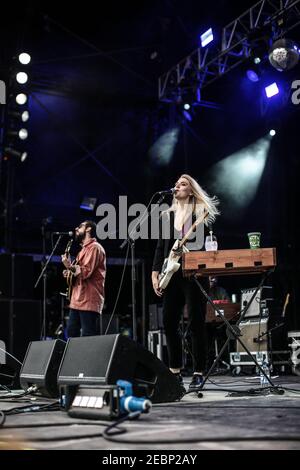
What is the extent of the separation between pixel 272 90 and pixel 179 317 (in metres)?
7.67

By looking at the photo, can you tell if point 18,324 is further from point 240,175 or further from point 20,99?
point 240,175

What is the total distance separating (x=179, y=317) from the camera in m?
4.50

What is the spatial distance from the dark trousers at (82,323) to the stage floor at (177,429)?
214 centimetres

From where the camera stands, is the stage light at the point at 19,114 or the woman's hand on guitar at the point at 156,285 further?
the stage light at the point at 19,114

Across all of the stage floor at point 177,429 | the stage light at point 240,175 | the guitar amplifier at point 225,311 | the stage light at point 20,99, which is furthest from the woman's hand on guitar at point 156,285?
the stage light at point 240,175

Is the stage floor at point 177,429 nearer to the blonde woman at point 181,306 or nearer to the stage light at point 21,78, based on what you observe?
the blonde woman at point 181,306

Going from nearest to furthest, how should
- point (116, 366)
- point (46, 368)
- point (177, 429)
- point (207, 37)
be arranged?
1. point (177, 429)
2. point (116, 366)
3. point (46, 368)
4. point (207, 37)

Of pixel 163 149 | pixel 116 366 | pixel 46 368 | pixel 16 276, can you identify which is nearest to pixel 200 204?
pixel 46 368

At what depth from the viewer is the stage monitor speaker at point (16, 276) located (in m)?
6.54

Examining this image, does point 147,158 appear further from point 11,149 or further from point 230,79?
point 11,149

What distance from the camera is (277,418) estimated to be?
264 cm

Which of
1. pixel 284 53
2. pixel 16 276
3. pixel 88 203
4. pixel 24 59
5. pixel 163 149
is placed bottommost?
pixel 16 276

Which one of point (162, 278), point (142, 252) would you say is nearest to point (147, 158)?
point (142, 252)

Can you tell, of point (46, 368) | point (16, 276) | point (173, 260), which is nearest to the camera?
point (46, 368)
